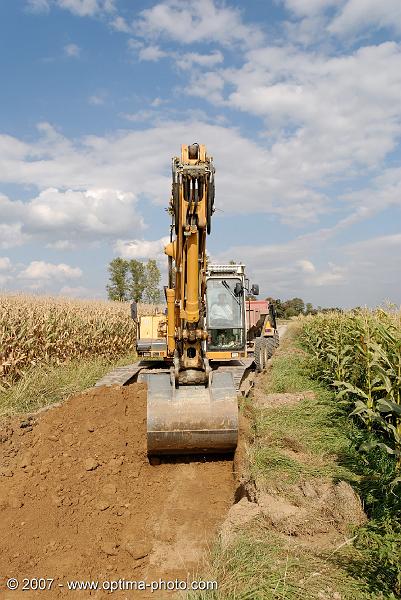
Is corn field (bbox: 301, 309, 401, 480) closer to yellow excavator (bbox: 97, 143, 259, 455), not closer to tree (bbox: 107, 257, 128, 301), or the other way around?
yellow excavator (bbox: 97, 143, 259, 455)

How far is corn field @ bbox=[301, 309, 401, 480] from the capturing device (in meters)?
5.47

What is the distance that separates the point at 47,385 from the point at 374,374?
646 cm

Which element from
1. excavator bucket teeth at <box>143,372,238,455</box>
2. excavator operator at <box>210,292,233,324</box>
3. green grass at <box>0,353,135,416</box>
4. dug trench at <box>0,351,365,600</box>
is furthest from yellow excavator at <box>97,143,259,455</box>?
green grass at <box>0,353,135,416</box>

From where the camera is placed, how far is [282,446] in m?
6.07

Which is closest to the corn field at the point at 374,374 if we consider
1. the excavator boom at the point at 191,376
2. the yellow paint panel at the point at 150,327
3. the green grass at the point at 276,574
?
the green grass at the point at 276,574

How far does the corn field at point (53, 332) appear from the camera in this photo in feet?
34.0

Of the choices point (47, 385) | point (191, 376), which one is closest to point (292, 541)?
point (191, 376)

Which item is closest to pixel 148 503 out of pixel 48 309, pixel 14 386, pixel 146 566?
pixel 146 566

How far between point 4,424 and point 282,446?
4.23 meters

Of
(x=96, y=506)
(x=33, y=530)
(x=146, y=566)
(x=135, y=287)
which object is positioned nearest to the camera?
(x=146, y=566)

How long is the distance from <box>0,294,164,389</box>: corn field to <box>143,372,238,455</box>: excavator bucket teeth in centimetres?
508

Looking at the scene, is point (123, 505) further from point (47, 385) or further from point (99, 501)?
point (47, 385)

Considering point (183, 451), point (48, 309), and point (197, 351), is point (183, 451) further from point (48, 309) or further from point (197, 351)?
point (48, 309)

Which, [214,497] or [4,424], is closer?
[214,497]
